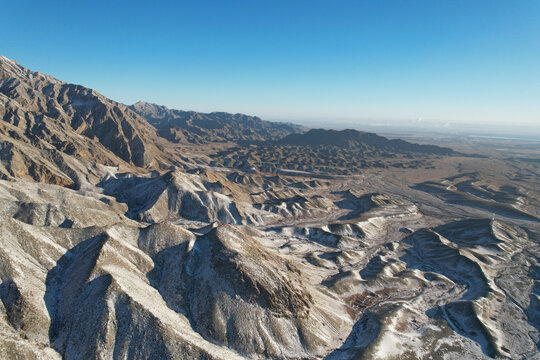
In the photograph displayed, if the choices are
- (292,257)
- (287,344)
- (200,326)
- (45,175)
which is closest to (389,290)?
(292,257)

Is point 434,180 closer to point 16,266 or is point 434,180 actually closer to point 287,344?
point 287,344

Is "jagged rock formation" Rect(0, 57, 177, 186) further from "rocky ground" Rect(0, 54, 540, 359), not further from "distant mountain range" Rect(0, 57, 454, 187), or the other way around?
"rocky ground" Rect(0, 54, 540, 359)

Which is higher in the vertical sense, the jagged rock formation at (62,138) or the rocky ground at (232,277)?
the jagged rock formation at (62,138)

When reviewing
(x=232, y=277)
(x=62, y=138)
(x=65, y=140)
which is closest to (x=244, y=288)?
(x=232, y=277)

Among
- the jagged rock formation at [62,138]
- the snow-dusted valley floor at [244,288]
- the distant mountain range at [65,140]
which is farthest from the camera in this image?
the distant mountain range at [65,140]

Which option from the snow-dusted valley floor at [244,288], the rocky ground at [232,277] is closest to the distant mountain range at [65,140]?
the rocky ground at [232,277]

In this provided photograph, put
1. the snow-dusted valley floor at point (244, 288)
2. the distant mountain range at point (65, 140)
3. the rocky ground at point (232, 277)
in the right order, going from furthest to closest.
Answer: the distant mountain range at point (65, 140) < the rocky ground at point (232, 277) < the snow-dusted valley floor at point (244, 288)

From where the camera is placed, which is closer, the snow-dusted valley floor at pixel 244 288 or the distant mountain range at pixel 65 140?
the snow-dusted valley floor at pixel 244 288

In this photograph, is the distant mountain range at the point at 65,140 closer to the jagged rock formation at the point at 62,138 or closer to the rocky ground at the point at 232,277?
the jagged rock formation at the point at 62,138

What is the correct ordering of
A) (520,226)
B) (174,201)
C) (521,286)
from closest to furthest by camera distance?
(521,286) → (174,201) → (520,226)
